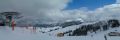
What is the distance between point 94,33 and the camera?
8.15ft

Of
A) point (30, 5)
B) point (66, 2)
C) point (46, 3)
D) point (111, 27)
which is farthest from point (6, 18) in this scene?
point (111, 27)

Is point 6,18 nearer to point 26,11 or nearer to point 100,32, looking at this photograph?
point 26,11

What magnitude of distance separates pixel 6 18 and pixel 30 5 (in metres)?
0.30

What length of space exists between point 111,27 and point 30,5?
0.92m

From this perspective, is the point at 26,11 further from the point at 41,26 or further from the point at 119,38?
the point at 119,38

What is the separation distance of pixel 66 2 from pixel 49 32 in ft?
1.25

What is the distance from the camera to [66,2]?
2527 mm

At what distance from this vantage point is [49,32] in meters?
2.51

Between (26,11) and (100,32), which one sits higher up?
(26,11)

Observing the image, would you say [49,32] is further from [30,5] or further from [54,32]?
[30,5]

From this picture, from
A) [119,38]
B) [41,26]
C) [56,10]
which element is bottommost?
[119,38]

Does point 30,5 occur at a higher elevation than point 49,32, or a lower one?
higher

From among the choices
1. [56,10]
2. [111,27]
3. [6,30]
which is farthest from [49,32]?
[111,27]

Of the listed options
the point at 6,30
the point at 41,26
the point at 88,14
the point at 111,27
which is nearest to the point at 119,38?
the point at 111,27
